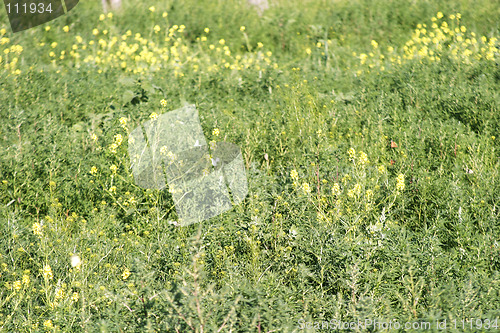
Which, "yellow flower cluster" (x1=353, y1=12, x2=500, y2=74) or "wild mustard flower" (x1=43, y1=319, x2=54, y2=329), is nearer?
"wild mustard flower" (x1=43, y1=319, x2=54, y2=329)

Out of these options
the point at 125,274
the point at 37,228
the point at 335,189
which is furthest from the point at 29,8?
the point at 335,189

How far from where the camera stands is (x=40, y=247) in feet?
10.6

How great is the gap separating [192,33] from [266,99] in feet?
11.4

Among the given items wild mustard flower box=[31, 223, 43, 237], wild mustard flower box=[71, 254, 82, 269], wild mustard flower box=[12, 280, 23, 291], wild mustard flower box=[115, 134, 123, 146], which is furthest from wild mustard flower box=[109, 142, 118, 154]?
wild mustard flower box=[12, 280, 23, 291]

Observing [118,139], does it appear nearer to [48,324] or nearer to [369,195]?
[48,324]

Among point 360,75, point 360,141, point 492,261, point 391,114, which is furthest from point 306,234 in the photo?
point 360,75
